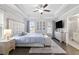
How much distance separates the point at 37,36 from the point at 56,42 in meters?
0.56

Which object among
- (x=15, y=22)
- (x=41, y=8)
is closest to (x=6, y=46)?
(x=15, y=22)

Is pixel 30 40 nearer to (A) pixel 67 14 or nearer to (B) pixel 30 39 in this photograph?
(B) pixel 30 39

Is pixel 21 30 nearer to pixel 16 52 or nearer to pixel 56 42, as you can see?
pixel 16 52

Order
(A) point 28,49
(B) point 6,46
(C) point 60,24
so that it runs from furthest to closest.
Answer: (C) point 60,24
(A) point 28,49
(B) point 6,46

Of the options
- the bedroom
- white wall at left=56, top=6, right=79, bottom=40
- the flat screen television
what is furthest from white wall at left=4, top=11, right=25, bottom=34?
white wall at left=56, top=6, right=79, bottom=40

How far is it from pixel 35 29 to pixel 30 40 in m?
0.35

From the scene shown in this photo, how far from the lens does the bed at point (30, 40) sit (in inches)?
118

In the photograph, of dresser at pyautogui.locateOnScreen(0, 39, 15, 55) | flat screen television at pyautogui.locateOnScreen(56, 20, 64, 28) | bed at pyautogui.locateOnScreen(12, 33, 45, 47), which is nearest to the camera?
dresser at pyautogui.locateOnScreen(0, 39, 15, 55)

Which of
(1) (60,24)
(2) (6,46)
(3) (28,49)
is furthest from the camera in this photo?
(1) (60,24)

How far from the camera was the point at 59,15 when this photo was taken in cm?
310

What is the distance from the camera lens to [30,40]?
3.05 m

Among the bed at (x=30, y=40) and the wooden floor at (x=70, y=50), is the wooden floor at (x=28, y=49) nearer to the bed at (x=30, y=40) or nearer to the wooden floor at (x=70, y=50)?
the wooden floor at (x=70, y=50)

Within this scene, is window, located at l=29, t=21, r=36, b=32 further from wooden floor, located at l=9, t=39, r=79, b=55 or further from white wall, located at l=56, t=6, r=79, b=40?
white wall, located at l=56, t=6, r=79, b=40

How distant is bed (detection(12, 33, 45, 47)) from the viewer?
3003mm
